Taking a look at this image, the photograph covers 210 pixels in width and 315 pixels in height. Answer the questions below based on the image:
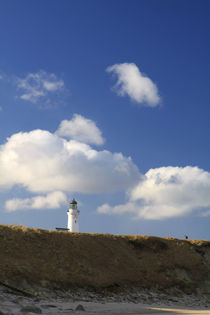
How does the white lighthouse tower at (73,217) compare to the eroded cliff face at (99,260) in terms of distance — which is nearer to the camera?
the eroded cliff face at (99,260)

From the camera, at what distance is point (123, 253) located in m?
30.6

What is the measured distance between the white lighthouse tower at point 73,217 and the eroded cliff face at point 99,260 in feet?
142

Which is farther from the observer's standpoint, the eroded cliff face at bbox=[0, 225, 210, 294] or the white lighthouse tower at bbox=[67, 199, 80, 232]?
the white lighthouse tower at bbox=[67, 199, 80, 232]

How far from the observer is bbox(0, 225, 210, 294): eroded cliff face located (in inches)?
960

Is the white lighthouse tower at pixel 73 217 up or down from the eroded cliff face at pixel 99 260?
up

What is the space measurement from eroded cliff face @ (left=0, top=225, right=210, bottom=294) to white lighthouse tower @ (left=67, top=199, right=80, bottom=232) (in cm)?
4330

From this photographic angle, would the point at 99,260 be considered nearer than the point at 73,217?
Yes

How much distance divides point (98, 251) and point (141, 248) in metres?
5.16

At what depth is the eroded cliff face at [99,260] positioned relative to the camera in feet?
80.0

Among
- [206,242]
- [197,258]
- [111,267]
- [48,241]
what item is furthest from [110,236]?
[206,242]

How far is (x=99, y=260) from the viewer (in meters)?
28.4

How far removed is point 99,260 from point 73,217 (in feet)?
161

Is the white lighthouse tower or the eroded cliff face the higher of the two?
the white lighthouse tower

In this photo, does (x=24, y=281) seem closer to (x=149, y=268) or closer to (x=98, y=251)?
(x=98, y=251)
